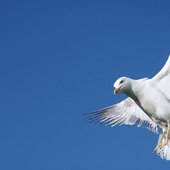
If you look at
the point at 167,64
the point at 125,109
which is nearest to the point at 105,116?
the point at 125,109

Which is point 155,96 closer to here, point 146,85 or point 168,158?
point 146,85

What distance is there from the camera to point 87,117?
13.7m

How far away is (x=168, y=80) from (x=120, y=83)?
108cm

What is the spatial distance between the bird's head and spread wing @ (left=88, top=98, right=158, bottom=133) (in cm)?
232

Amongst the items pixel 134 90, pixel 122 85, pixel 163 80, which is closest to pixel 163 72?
pixel 163 80

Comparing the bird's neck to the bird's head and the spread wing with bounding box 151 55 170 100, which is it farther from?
the spread wing with bounding box 151 55 170 100

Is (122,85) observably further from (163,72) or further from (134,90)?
(163,72)

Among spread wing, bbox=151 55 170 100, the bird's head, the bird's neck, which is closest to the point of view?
the bird's head

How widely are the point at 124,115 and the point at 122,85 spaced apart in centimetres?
265

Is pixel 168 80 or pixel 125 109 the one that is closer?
pixel 168 80

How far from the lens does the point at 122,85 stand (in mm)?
11805

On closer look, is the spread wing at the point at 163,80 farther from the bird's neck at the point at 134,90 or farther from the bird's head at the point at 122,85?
the bird's head at the point at 122,85

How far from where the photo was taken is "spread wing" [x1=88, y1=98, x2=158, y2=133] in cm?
1412

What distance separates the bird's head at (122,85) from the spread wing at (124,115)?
91.4 inches
